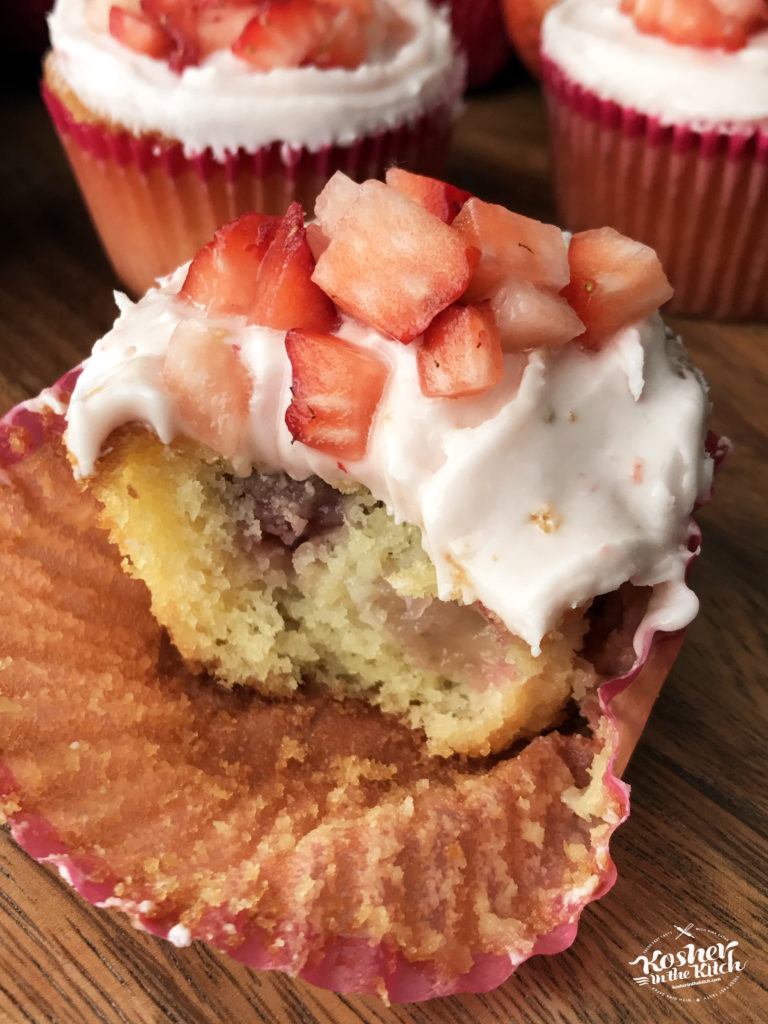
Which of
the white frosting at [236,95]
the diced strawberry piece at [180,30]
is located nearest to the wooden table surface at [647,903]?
the white frosting at [236,95]

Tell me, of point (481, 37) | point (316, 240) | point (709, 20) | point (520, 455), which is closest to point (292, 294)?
point (316, 240)

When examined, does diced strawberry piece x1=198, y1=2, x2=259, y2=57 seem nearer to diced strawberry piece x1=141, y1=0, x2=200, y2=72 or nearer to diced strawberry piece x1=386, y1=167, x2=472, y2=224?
diced strawberry piece x1=141, y1=0, x2=200, y2=72

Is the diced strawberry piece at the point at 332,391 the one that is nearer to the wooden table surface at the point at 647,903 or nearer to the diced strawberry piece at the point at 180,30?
the wooden table surface at the point at 647,903

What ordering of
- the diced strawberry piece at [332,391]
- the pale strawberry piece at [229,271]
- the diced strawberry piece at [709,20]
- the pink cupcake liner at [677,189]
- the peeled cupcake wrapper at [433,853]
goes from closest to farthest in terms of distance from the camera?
the peeled cupcake wrapper at [433,853]
the diced strawberry piece at [332,391]
the pale strawberry piece at [229,271]
the diced strawberry piece at [709,20]
the pink cupcake liner at [677,189]

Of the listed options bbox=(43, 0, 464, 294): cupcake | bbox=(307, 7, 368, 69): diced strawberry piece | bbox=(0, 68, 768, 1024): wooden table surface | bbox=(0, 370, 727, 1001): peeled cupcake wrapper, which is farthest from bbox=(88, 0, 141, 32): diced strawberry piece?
bbox=(0, 370, 727, 1001): peeled cupcake wrapper

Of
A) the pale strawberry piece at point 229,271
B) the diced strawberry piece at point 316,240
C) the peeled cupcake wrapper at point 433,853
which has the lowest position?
the peeled cupcake wrapper at point 433,853
